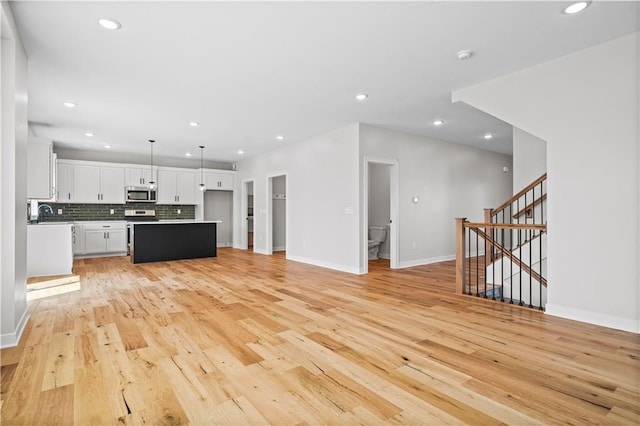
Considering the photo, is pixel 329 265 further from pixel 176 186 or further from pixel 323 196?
pixel 176 186

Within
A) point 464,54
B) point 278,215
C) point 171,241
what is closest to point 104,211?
point 171,241

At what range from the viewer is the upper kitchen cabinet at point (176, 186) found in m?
8.88

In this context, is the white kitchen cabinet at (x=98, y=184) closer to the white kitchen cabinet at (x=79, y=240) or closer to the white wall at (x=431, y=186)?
the white kitchen cabinet at (x=79, y=240)

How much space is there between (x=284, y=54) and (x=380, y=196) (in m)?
5.26

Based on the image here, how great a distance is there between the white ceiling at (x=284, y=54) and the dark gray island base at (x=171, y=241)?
247 centimetres

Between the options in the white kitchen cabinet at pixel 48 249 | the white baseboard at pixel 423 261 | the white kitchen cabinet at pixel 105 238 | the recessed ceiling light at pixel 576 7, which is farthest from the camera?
the white kitchen cabinet at pixel 105 238

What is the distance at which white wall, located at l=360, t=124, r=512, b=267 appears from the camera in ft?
20.1

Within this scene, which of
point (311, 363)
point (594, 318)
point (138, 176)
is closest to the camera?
point (311, 363)

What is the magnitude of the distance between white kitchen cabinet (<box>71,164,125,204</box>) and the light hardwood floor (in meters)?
4.74

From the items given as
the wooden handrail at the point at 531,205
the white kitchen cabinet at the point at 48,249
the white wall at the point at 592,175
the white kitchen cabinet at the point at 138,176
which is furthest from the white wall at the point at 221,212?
the white wall at the point at 592,175

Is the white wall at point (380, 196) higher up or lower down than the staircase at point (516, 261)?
higher up

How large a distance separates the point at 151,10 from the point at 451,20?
7.83 feet

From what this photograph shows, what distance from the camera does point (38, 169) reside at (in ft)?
19.4

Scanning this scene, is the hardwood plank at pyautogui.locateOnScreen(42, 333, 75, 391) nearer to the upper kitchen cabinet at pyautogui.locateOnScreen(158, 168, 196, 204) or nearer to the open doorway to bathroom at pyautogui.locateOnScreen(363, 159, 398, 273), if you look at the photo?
the open doorway to bathroom at pyautogui.locateOnScreen(363, 159, 398, 273)
